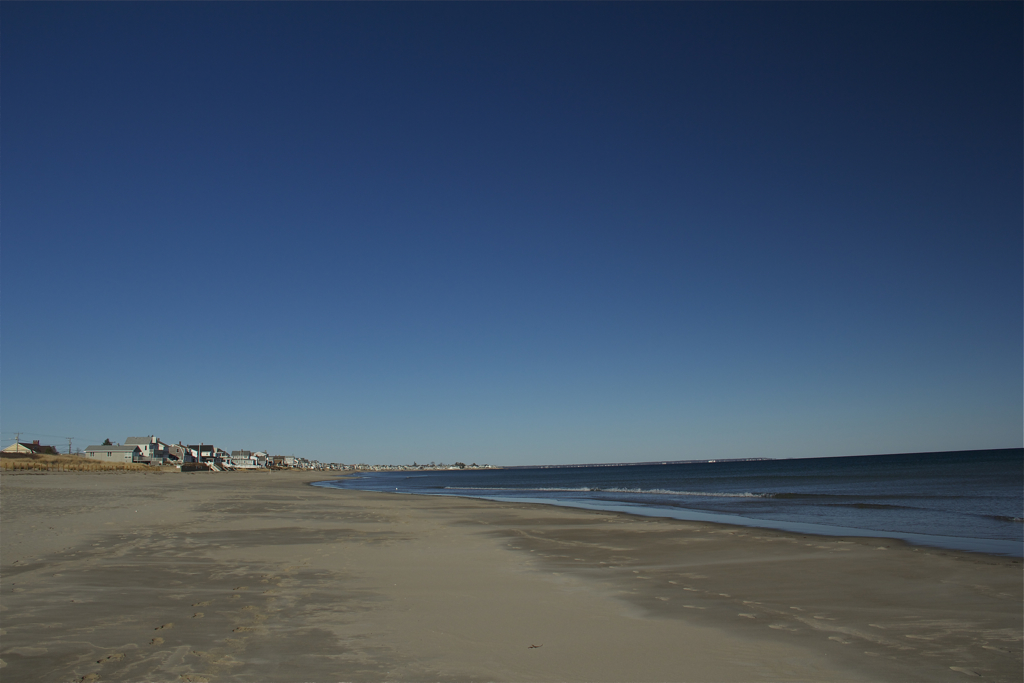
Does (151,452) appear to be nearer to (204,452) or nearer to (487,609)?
(204,452)

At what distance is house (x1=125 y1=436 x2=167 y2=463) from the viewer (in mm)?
116375

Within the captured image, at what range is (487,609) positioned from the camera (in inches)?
341

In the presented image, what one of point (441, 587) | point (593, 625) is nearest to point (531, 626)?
point (593, 625)

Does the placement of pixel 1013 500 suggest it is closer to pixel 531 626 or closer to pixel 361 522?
pixel 361 522

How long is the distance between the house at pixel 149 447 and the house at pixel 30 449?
12737 millimetres

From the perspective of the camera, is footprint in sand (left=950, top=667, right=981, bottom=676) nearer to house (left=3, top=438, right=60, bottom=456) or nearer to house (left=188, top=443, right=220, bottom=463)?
house (left=3, top=438, right=60, bottom=456)

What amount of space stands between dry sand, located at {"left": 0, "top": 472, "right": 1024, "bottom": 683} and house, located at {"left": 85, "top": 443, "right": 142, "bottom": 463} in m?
111

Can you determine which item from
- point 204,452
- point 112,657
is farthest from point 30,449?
point 112,657

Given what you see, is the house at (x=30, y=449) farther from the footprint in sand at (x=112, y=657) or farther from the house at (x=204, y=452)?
the footprint in sand at (x=112, y=657)

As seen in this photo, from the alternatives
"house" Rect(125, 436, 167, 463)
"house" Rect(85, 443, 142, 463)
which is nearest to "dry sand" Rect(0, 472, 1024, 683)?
"house" Rect(85, 443, 142, 463)

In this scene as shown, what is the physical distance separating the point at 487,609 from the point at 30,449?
118710 millimetres

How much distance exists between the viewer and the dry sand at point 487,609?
6211 mm

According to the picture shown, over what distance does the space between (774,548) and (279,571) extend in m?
12.3

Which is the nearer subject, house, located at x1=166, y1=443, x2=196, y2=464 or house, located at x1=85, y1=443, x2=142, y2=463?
house, located at x1=85, y1=443, x2=142, y2=463
